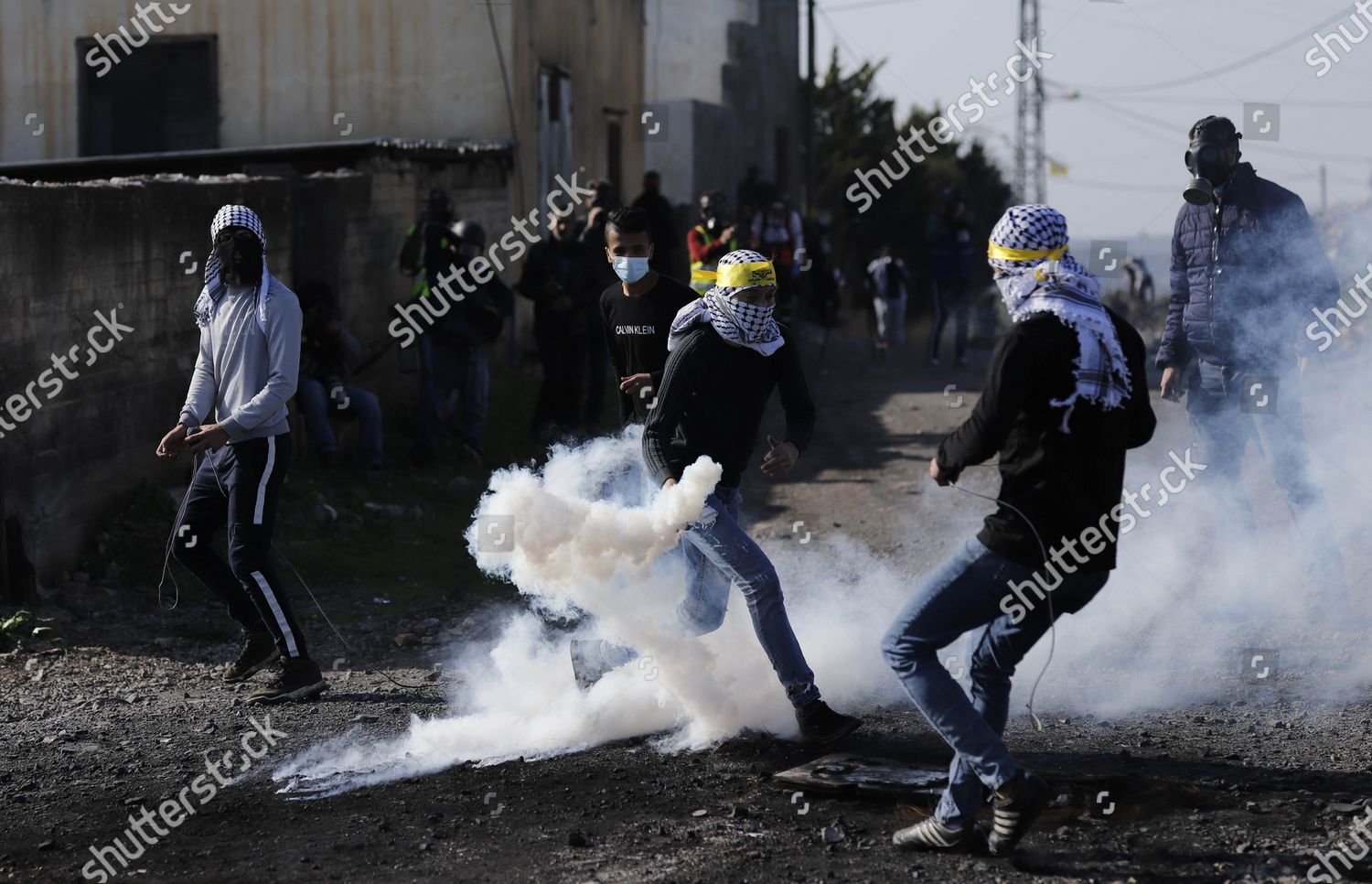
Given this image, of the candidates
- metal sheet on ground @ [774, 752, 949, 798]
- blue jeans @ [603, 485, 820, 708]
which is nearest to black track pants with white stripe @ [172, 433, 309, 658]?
blue jeans @ [603, 485, 820, 708]

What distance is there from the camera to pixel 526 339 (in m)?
16.8

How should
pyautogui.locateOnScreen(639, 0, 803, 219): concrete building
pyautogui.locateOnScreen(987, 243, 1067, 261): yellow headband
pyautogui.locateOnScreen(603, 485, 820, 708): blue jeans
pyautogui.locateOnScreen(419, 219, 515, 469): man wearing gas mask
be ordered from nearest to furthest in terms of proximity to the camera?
pyautogui.locateOnScreen(987, 243, 1067, 261): yellow headband, pyautogui.locateOnScreen(603, 485, 820, 708): blue jeans, pyautogui.locateOnScreen(419, 219, 515, 469): man wearing gas mask, pyautogui.locateOnScreen(639, 0, 803, 219): concrete building

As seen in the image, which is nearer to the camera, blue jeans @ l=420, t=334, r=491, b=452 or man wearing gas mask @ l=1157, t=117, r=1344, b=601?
man wearing gas mask @ l=1157, t=117, r=1344, b=601

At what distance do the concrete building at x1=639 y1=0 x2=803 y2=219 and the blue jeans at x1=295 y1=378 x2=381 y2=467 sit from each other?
12533 mm

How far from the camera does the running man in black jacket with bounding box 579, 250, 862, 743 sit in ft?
17.5

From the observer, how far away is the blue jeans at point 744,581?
5297mm

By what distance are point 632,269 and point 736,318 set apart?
4.70 feet

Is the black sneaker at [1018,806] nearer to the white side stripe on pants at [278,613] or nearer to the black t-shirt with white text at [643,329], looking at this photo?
the black t-shirt with white text at [643,329]

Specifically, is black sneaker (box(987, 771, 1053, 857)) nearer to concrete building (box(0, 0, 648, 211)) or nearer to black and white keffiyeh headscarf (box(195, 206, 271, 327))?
black and white keffiyeh headscarf (box(195, 206, 271, 327))

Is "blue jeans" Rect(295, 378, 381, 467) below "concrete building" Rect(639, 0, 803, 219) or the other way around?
below

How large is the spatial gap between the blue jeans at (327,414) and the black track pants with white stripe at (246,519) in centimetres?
409

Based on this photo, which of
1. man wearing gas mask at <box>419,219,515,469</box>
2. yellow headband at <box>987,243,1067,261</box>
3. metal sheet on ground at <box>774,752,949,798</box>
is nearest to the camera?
yellow headband at <box>987,243,1067,261</box>

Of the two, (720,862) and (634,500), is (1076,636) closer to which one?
(634,500)

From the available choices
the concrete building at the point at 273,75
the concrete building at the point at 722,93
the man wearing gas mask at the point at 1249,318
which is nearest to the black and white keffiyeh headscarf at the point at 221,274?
the man wearing gas mask at the point at 1249,318
